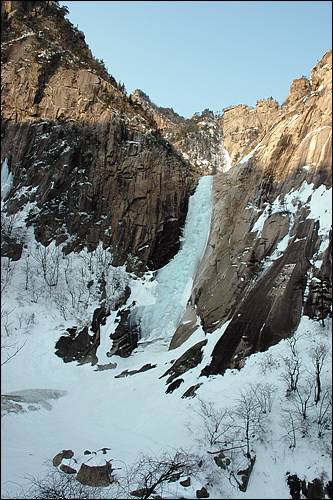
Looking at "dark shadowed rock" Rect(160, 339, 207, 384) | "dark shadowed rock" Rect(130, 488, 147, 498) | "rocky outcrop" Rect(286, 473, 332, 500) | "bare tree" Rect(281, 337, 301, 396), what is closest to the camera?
"rocky outcrop" Rect(286, 473, 332, 500)

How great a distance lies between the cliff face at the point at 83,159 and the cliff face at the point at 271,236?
706 cm

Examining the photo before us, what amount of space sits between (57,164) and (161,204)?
495 inches

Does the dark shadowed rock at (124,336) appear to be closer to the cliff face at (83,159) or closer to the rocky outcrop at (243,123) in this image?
the cliff face at (83,159)

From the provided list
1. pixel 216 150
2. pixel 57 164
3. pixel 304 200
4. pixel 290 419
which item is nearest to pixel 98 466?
pixel 290 419

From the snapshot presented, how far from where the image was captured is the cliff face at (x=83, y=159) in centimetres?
4709

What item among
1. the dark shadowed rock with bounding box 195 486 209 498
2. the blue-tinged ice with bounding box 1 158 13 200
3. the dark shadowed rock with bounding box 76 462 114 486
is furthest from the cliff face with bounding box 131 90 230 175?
the dark shadowed rock with bounding box 195 486 209 498

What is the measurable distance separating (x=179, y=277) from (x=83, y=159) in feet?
59.8

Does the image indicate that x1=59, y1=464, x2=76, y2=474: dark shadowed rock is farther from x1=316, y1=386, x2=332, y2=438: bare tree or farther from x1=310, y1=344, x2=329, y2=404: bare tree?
x1=310, y1=344, x2=329, y2=404: bare tree

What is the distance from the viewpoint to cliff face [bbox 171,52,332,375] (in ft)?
94.7

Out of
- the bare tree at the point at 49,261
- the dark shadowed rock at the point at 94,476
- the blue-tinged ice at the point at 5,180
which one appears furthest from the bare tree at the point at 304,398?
the blue-tinged ice at the point at 5,180

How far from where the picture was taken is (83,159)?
5059 centimetres

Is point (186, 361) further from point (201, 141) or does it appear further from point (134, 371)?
point (201, 141)

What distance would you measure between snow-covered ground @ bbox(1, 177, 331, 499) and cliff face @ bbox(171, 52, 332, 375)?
144 centimetres

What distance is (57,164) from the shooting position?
49656 millimetres
